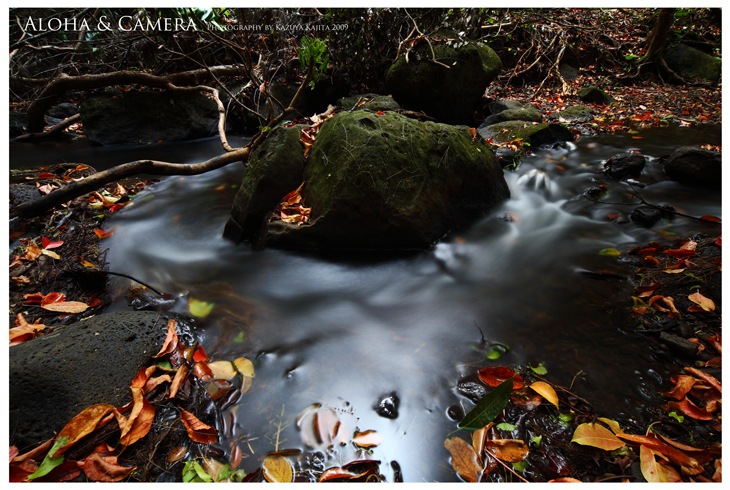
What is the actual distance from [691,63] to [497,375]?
13.2 metres

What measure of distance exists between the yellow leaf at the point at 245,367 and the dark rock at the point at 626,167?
5.03m

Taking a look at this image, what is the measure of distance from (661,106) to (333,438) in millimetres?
10572

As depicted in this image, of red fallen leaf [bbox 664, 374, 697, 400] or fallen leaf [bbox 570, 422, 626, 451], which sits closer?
fallen leaf [bbox 570, 422, 626, 451]

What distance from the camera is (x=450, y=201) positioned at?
364 cm

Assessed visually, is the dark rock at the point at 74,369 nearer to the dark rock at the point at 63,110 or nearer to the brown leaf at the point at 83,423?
the brown leaf at the point at 83,423

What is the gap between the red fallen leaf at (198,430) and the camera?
173cm

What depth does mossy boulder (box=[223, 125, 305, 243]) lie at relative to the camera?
356 centimetres

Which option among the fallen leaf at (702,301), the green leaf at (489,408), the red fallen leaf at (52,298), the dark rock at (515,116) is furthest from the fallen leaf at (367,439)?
the dark rock at (515,116)

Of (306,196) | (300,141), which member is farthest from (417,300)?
(300,141)

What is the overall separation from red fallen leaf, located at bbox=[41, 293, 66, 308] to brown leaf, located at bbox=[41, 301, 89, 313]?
0.07 meters

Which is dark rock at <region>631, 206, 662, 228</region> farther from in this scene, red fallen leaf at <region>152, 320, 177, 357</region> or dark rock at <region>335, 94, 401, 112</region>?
red fallen leaf at <region>152, 320, 177, 357</region>

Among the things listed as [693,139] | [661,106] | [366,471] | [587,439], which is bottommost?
[366,471]

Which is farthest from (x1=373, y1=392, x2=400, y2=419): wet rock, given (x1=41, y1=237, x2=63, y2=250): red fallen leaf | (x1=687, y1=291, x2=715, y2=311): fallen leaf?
(x1=41, y1=237, x2=63, y2=250): red fallen leaf

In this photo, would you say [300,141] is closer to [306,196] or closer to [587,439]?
[306,196]
